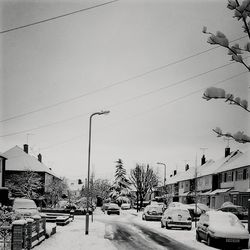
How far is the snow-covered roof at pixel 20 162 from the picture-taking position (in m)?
68.3

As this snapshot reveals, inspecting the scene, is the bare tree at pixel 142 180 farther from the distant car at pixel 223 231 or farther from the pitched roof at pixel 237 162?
the distant car at pixel 223 231

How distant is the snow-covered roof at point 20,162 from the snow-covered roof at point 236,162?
28100 millimetres

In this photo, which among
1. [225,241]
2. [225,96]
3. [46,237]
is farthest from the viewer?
[46,237]

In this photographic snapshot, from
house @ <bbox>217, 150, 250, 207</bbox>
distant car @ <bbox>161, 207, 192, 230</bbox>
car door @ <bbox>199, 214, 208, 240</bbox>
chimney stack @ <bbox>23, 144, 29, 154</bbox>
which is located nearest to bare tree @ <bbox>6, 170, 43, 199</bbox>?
chimney stack @ <bbox>23, 144, 29, 154</bbox>

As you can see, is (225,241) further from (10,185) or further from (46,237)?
(10,185)

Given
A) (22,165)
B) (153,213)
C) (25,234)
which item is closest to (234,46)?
(25,234)

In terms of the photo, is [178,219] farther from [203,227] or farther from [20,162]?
[20,162]

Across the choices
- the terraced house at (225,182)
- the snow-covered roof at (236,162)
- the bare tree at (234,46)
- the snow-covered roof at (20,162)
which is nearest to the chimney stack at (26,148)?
the snow-covered roof at (20,162)

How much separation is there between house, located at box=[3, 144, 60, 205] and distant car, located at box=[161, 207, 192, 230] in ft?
129

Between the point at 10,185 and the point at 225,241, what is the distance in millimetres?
48513

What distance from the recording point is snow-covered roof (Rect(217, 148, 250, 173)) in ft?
178

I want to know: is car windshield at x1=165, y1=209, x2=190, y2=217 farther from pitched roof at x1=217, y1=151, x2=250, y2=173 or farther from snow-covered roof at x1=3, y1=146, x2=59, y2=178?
snow-covered roof at x1=3, y1=146, x2=59, y2=178

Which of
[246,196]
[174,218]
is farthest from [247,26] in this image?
[246,196]

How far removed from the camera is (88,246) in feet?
59.0
